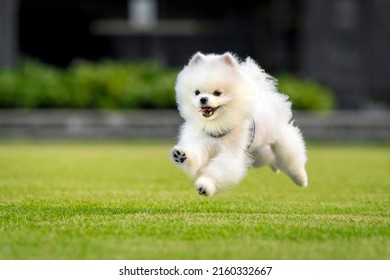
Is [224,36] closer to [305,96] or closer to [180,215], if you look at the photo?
[305,96]

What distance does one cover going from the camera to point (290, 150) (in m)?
8.94

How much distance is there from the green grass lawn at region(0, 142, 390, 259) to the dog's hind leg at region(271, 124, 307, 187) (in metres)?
0.34

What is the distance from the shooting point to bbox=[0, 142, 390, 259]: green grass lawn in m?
6.05

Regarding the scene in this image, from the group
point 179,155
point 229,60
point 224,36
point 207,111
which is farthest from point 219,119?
point 224,36

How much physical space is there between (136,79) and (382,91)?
1128 centimetres

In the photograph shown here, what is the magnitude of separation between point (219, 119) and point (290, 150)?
1.20 meters

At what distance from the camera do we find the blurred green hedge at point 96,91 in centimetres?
2231

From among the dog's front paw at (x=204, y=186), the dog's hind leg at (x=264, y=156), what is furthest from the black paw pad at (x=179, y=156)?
the dog's hind leg at (x=264, y=156)

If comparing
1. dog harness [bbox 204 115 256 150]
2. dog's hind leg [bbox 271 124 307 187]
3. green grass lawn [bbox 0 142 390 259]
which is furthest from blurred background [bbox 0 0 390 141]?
dog harness [bbox 204 115 256 150]

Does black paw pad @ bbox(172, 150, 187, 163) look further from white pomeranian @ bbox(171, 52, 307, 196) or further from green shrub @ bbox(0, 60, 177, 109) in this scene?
green shrub @ bbox(0, 60, 177, 109)

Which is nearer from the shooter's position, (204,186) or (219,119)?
(204,186)

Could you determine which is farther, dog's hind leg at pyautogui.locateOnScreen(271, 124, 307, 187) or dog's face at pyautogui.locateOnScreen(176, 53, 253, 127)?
dog's hind leg at pyautogui.locateOnScreen(271, 124, 307, 187)

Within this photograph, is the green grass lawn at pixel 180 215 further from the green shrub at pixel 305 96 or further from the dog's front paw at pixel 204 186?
the green shrub at pixel 305 96

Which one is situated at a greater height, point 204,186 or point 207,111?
point 207,111
